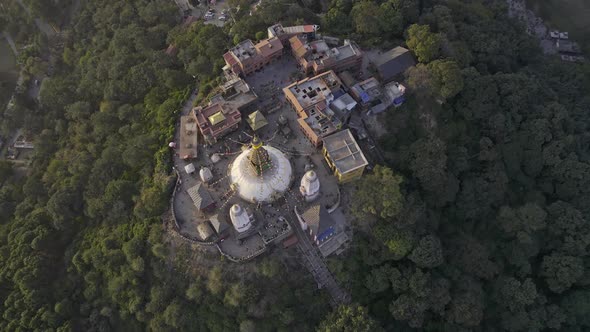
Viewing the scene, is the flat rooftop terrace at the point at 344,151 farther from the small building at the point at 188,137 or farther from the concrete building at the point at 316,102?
the small building at the point at 188,137

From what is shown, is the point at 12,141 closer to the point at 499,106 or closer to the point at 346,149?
the point at 346,149

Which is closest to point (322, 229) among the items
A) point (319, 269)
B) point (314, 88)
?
point (319, 269)

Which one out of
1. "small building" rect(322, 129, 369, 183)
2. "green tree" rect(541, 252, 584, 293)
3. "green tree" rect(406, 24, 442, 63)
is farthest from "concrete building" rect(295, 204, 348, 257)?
"green tree" rect(541, 252, 584, 293)

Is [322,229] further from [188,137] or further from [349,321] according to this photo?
[188,137]

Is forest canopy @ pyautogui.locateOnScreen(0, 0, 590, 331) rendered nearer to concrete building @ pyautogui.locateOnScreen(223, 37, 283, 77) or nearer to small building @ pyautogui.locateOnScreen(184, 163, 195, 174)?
small building @ pyautogui.locateOnScreen(184, 163, 195, 174)

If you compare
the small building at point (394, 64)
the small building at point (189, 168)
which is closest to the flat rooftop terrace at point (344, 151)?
the small building at point (394, 64)

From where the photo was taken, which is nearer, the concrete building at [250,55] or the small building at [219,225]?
the small building at [219,225]
